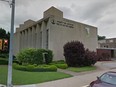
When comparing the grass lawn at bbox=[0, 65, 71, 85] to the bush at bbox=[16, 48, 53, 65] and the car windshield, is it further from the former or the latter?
the bush at bbox=[16, 48, 53, 65]

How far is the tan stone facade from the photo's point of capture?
30047mm

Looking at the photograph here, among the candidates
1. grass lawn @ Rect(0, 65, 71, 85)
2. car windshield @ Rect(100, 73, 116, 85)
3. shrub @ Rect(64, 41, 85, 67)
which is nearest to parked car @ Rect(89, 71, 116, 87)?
car windshield @ Rect(100, 73, 116, 85)

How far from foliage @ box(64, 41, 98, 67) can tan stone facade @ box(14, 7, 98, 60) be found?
4.62 meters

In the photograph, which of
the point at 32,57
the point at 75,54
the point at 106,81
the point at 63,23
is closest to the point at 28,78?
the point at 106,81

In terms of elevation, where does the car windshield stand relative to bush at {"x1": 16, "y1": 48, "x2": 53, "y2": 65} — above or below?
below

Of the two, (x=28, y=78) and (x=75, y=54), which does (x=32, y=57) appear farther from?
(x=28, y=78)

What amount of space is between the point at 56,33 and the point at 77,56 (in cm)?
672

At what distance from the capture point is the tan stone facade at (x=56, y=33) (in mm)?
30047

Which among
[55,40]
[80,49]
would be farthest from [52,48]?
[80,49]

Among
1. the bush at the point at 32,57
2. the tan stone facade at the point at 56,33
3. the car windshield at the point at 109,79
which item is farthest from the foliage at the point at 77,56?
the car windshield at the point at 109,79

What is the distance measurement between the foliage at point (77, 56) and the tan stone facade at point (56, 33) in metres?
4.62

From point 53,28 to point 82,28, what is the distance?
25.1 feet

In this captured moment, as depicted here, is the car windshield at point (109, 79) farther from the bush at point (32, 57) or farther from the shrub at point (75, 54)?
the bush at point (32, 57)

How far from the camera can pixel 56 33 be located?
3028 centimetres
